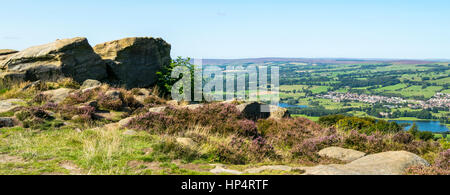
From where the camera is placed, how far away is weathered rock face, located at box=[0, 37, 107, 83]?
2086 centimetres

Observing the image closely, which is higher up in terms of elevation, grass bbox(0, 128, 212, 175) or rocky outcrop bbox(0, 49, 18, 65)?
rocky outcrop bbox(0, 49, 18, 65)

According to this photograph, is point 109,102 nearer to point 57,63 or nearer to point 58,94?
point 58,94

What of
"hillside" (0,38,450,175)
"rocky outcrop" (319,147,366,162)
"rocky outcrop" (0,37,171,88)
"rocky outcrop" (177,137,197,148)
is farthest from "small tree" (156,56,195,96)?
"rocky outcrop" (319,147,366,162)

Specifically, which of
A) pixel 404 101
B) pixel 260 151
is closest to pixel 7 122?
pixel 260 151

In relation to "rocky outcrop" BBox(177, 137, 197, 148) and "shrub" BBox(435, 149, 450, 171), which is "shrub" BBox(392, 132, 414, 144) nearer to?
"shrub" BBox(435, 149, 450, 171)

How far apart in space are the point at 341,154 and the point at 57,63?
64.6ft

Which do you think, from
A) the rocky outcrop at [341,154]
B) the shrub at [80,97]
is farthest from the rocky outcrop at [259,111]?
the shrub at [80,97]

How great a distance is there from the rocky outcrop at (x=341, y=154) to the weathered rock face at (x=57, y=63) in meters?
18.3

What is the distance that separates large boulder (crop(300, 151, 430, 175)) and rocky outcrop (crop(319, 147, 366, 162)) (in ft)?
3.15

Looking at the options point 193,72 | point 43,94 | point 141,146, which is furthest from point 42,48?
point 141,146

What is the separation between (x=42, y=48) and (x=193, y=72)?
11.1 meters

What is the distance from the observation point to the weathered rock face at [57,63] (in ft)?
68.4
